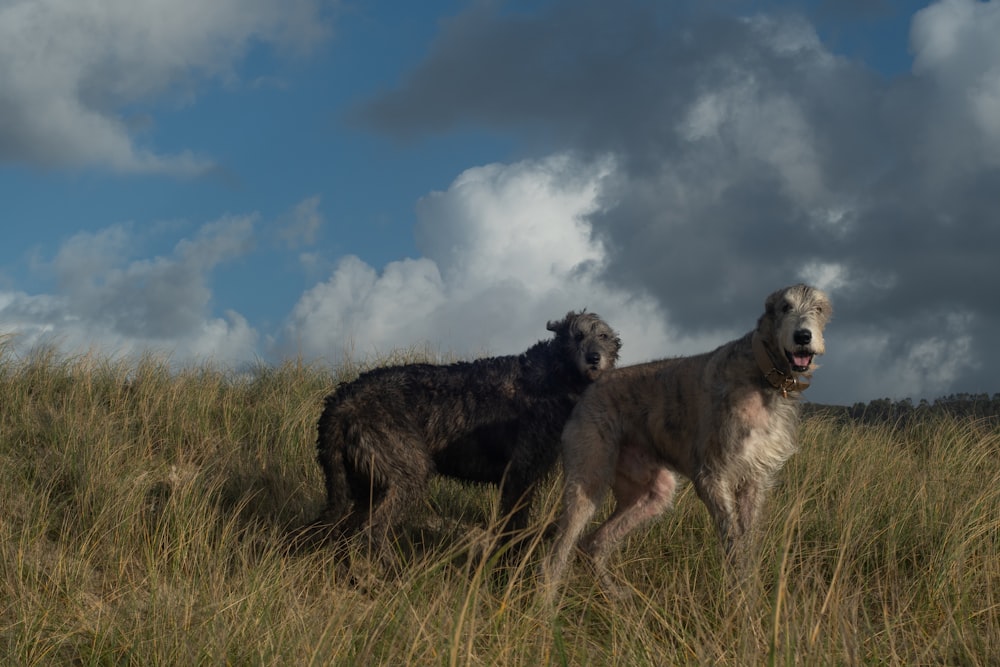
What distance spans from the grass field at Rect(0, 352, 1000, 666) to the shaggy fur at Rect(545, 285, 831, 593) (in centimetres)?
29

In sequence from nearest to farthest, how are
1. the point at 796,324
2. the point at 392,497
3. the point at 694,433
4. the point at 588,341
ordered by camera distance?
the point at 796,324 < the point at 694,433 < the point at 392,497 < the point at 588,341

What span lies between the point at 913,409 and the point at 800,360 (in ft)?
26.3

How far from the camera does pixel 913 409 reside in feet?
40.3

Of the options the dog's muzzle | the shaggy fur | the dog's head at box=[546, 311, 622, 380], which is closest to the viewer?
the dog's muzzle

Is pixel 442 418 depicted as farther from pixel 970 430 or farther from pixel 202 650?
pixel 970 430

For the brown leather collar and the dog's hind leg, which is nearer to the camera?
the brown leather collar

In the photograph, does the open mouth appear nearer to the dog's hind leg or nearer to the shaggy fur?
the shaggy fur

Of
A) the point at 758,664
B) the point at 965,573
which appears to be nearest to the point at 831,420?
the point at 965,573

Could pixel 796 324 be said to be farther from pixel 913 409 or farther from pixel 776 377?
pixel 913 409

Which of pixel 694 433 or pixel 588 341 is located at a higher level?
pixel 588 341

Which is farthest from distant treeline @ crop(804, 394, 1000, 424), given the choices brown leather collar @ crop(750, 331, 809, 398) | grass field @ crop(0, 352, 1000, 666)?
brown leather collar @ crop(750, 331, 809, 398)

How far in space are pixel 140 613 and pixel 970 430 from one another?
8.84 metres

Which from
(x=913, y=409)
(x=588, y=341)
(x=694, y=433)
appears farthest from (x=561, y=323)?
(x=913, y=409)

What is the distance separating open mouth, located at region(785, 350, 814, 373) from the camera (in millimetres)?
5195
